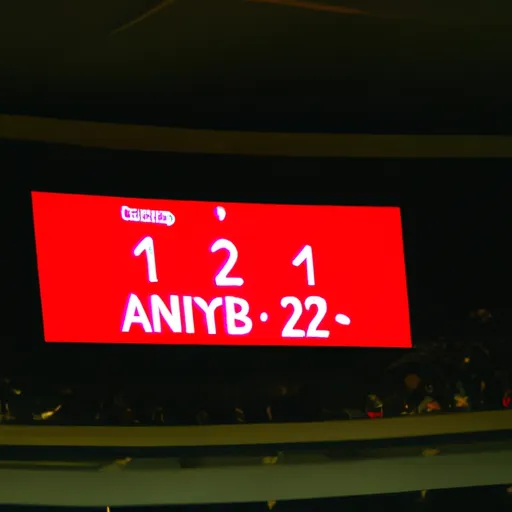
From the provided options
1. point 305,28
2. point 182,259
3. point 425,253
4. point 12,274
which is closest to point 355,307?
point 425,253

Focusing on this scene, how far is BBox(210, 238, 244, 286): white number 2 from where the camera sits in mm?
1925

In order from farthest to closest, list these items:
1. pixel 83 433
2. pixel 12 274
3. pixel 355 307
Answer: pixel 355 307 → pixel 12 274 → pixel 83 433

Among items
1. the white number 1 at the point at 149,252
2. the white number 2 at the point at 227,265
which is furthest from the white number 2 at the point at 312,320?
the white number 1 at the point at 149,252

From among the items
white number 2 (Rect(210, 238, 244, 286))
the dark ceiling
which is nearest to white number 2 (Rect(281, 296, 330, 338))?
white number 2 (Rect(210, 238, 244, 286))

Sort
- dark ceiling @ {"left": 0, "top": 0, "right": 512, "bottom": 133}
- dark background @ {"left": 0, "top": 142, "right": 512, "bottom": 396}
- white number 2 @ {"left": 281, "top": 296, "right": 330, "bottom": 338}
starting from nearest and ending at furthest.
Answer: dark ceiling @ {"left": 0, "top": 0, "right": 512, "bottom": 133} < dark background @ {"left": 0, "top": 142, "right": 512, "bottom": 396} < white number 2 @ {"left": 281, "top": 296, "right": 330, "bottom": 338}

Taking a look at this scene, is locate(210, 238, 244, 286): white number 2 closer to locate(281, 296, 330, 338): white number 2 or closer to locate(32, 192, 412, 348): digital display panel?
locate(32, 192, 412, 348): digital display panel

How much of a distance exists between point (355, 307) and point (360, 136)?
41cm

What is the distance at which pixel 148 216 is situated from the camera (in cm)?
191

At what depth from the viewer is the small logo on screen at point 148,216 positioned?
6.24 ft

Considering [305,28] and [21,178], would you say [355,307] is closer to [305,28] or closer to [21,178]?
[305,28]

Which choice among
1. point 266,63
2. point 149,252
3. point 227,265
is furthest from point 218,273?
point 266,63

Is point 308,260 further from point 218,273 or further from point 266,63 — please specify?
point 266,63

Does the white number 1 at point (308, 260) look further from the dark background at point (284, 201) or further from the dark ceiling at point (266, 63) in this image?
the dark ceiling at point (266, 63)

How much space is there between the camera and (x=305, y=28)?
174 cm
